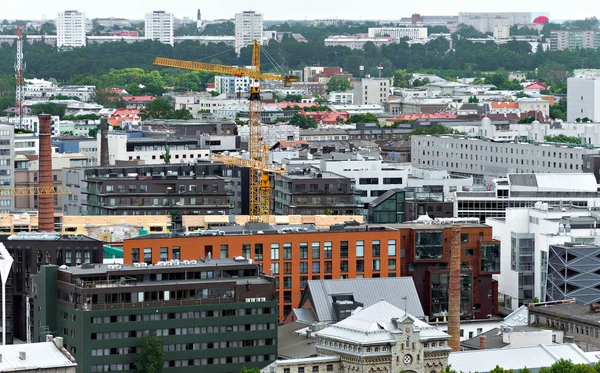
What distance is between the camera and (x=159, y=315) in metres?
70.2

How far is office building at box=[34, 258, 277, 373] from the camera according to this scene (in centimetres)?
6925

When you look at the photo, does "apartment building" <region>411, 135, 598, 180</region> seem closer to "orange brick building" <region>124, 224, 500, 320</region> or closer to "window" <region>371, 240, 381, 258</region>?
"orange brick building" <region>124, 224, 500, 320</region>

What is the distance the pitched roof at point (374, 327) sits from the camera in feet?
213

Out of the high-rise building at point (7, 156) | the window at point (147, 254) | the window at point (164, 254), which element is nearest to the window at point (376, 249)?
the window at point (164, 254)

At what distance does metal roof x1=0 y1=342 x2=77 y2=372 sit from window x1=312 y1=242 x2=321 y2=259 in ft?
65.1

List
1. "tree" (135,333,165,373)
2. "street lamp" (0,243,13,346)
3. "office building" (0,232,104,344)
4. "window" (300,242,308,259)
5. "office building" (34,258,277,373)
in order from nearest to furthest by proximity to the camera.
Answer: "tree" (135,333,165,373), "office building" (34,258,277,373), "street lamp" (0,243,13,346), "office building" (0,232,104,344), "window" (300,242,308,259)

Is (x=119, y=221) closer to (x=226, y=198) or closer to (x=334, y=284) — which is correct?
(x=226, y=198)

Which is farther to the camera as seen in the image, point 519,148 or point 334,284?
point 519,148

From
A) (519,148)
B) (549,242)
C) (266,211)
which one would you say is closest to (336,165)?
(266,211)

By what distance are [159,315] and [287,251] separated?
15.1 m

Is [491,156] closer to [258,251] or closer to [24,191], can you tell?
[24,191]

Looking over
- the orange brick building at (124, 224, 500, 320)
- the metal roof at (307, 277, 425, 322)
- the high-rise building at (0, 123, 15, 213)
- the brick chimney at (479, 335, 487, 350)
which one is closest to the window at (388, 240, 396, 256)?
the orange brick building at (124, 224, 500, 320)

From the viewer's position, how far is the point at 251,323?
7175 centimetres

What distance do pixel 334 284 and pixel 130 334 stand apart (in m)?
11.6
